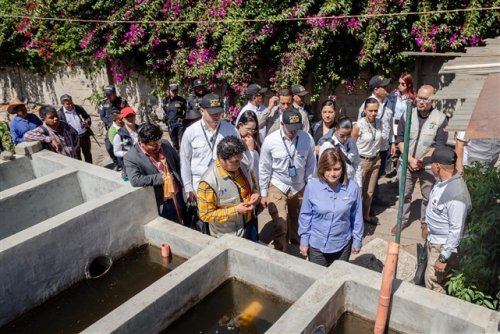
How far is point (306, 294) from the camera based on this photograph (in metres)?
3.02

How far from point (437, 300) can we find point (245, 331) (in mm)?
1445

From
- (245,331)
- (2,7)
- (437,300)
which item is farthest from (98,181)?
(2,7)

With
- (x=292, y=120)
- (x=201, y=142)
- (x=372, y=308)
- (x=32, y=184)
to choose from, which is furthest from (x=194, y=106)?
(x=372, y=308)

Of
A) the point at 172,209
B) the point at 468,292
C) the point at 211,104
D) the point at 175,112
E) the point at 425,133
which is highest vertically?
the point at 211,104

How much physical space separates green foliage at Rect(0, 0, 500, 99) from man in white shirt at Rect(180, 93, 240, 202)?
4.02m

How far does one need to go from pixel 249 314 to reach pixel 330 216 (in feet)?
3.48

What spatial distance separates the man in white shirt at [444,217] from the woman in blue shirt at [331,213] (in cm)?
64

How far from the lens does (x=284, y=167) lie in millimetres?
4746

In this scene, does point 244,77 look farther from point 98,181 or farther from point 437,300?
point 437,300

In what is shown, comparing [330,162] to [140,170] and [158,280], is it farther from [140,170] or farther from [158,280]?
[140,170]

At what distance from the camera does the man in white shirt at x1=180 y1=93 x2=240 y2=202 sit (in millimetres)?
4805

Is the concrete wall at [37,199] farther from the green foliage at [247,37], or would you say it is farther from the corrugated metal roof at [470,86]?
the green foliage at [247,37]

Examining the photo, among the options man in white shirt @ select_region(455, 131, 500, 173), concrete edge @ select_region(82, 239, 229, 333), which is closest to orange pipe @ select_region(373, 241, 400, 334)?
concrete edge @ select_region(82, 239, 229, 333)

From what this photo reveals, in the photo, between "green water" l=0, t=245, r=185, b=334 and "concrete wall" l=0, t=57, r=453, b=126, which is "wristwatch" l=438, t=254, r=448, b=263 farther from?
"concrete wall" l=0, t=57, r=453, b=126
